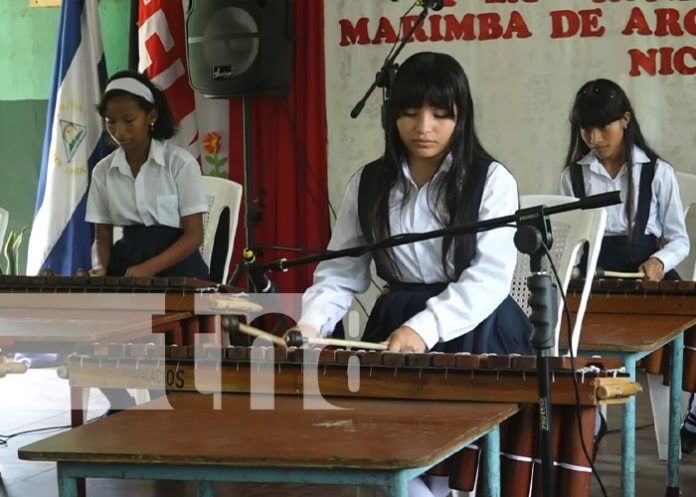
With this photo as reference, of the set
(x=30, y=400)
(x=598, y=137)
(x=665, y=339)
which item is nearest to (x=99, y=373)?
(x=665, y=339)

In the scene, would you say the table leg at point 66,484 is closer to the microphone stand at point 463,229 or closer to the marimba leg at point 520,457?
the microphone stand at point 463,229

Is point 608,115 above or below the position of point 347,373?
above

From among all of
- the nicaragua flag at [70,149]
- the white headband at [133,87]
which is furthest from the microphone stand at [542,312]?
the nicaragua flag at [70,149]

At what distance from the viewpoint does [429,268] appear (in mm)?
2775

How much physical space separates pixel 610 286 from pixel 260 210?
312cm

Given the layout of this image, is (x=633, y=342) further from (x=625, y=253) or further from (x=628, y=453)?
(x=625, y=253)

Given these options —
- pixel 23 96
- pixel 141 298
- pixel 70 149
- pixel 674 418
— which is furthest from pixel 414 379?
pixel 23 96

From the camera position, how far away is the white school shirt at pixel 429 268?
104 inches

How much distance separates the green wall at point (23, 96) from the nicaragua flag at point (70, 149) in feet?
2.28

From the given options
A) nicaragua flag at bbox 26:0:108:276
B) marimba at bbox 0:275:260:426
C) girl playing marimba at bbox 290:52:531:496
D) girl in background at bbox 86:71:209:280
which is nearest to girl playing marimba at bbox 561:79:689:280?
girl in background at bbox 86:71:209:280

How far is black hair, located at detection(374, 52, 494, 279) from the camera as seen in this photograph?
2680 millimetres

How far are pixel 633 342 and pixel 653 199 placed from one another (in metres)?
1.67

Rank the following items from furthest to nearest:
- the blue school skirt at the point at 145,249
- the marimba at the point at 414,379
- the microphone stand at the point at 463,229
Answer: the blue school skirt at the point at 145,249, the marimba at the point at 414,379, the microphone stand at the point at 463,229

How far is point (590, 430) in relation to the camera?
2225 mm
